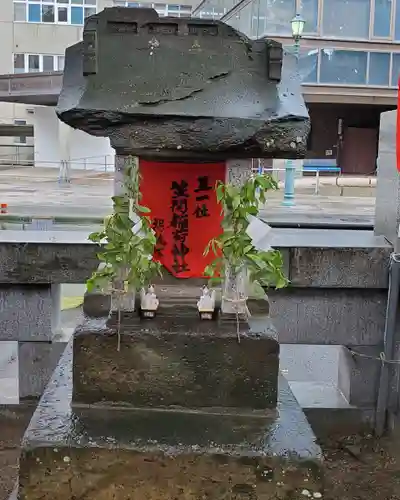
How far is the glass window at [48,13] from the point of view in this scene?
33.1 metres

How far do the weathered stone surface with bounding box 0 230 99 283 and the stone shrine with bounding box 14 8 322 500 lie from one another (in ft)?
5.54

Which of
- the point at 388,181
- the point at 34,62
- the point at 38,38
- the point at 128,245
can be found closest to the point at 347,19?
the point at 388,181

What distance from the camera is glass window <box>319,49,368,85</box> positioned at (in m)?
21.8

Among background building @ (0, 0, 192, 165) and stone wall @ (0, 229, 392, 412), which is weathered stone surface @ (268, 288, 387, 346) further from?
background building @ (0, 0, 192, 165)

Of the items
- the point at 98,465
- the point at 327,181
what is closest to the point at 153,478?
the point at 98,465

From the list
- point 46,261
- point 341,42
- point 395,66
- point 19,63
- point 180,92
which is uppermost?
point 19,63

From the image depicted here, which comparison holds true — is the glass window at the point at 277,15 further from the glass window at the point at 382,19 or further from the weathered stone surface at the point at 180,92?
the weathered stone surface at the point at 180,92

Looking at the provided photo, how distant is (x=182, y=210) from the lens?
348cm

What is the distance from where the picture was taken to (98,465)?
10.1 ft

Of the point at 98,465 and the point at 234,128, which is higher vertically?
the point at 234,128

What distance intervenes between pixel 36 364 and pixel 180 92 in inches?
123

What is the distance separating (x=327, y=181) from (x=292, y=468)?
25352 millimetres

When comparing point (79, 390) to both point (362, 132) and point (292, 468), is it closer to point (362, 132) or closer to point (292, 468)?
point (292, 468)

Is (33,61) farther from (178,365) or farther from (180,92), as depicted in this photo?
(178,365)
